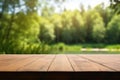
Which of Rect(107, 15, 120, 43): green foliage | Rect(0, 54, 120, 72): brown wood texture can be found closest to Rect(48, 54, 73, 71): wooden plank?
Rect(0, 54, 120, 72): brown wood texture

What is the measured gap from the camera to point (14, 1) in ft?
A: 35.2

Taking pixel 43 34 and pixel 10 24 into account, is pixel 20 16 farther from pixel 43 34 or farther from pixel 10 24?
pixel 43 34

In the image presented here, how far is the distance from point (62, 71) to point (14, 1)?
1000cm

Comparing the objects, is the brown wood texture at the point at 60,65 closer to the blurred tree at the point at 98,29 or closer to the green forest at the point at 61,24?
the green forest at the point at 61,24

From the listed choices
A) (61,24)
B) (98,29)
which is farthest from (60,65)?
(61,24)

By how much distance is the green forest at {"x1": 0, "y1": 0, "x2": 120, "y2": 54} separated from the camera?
412 inches

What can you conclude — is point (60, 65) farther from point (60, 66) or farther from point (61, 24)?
point (61, 24)

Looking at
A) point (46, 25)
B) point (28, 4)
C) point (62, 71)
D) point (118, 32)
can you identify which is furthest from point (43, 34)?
point (62, 71)

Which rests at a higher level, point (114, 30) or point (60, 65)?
point (114, 30)

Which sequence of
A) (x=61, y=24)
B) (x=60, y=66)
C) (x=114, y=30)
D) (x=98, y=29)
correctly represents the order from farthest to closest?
(x=61, y=24) < (x=98, y=29) < (x=114, y=30) < (x=60, y=66)

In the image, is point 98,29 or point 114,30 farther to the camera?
point 98,29

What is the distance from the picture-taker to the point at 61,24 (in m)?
26.0
